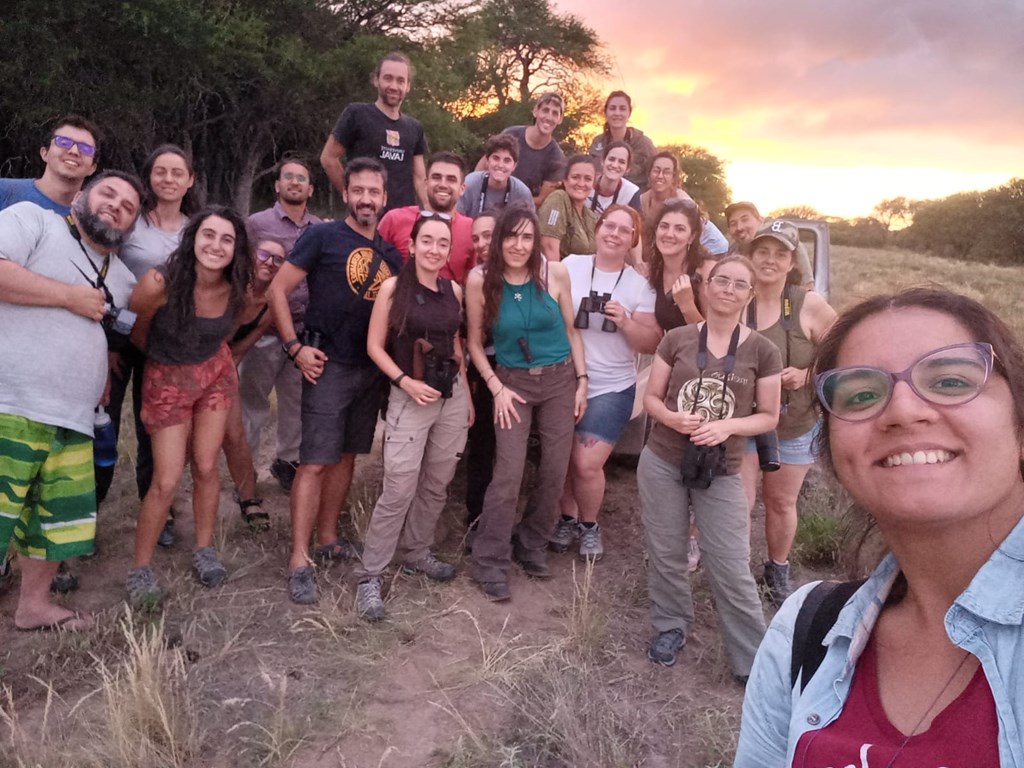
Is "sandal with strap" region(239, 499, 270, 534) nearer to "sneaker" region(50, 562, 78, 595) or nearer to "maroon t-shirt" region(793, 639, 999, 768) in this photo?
"sneaker" region(50, 562, 78, 595)

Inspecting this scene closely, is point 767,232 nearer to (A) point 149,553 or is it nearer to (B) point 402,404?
(B) point 402,404

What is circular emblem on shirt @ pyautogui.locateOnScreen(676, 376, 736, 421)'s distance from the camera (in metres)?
3.40

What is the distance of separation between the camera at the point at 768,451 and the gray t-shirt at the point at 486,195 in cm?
273

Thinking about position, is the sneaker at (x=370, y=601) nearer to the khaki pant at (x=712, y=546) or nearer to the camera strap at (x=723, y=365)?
the khaki pant at (x=712, y=546)

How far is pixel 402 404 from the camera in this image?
398 cm

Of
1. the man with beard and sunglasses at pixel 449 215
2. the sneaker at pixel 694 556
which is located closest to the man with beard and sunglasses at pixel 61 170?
the man with beard and sunglasses at pixel 449 215

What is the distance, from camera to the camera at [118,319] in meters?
3.51

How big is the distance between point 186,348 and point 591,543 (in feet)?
8.88

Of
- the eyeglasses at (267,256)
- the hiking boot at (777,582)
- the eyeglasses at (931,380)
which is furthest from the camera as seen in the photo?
the eyeglasses at (267,256)

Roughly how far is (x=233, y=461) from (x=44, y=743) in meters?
2.11

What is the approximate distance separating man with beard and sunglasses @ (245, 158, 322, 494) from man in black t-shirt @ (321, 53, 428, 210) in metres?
0.43

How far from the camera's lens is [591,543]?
4.70 m

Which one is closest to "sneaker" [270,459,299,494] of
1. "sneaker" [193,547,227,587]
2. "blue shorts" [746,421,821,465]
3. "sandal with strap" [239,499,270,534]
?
"sandal with strap" [239,499,270,534]

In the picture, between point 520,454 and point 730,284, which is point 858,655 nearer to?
point 730,284
